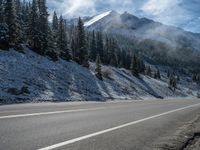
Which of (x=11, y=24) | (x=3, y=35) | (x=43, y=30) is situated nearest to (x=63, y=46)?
(x=43, y=30)

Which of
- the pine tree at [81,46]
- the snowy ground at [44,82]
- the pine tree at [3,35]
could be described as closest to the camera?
the snowy ground at [44,82]

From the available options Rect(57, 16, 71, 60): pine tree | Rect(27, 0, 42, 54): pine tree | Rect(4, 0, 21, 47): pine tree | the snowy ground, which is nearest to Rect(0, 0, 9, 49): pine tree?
Rect(4, 0, 21, 47): pine tree

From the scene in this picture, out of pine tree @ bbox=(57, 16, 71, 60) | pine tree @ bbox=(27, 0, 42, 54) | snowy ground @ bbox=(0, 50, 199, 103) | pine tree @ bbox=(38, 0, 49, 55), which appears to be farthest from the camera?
pine tree @ bbox=(57, 16, 71, 60)

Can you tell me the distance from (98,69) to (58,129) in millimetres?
60499

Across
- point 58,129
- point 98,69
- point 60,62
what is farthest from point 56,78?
point 58,129

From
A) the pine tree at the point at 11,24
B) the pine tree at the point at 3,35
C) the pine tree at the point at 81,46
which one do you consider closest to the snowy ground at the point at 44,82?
the pine tree at the point at 3,35

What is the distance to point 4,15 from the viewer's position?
5772 cm

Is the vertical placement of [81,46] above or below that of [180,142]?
above

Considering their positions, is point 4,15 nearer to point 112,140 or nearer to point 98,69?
point 98,69

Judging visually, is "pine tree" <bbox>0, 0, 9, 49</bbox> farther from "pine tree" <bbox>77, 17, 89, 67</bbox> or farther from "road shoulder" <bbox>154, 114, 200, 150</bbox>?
"road shoulder" <bbox>154, 114, 200, 150</bbox>

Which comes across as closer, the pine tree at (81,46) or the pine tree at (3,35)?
the pine tree at (3,35)

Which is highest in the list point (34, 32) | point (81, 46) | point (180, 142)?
point (34, 32)

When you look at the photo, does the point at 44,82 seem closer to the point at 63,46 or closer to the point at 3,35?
the point at 3,35

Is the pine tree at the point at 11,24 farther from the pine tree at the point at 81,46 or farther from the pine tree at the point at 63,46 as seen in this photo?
A: the pine tree at the point at 81,46
